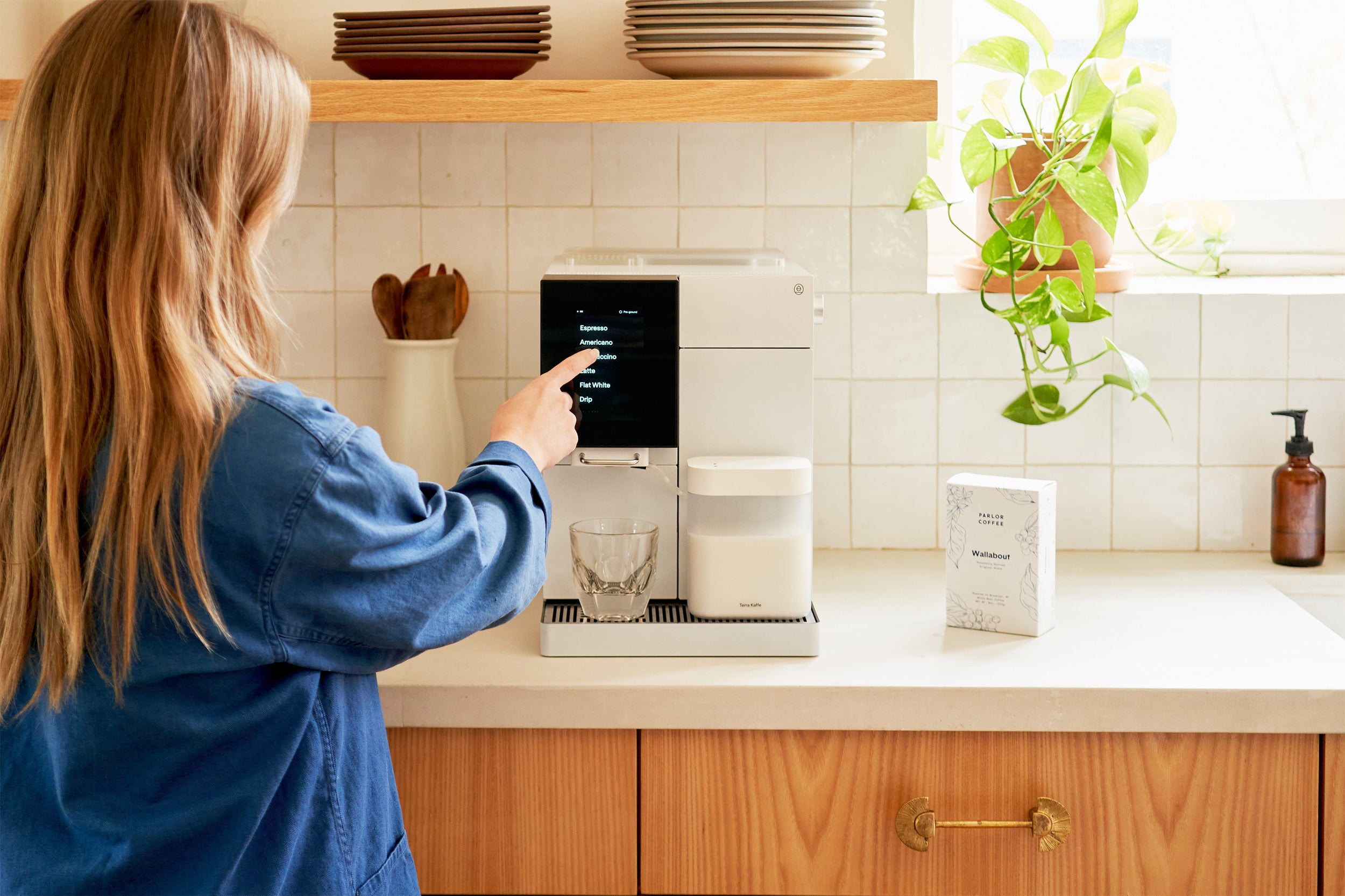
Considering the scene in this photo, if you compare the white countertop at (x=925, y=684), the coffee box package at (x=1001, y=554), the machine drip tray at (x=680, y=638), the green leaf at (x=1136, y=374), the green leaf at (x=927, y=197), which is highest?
the green leaf at (x=927, y=197)

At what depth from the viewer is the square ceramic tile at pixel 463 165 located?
67.3 inches

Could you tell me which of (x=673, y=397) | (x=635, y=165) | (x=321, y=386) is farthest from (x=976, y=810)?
(x=321, y=386)

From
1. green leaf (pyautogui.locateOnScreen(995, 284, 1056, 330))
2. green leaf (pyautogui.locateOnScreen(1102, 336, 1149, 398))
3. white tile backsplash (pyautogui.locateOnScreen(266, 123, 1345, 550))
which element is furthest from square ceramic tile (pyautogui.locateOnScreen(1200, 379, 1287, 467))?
green leaf (pyautogui.locateOnScreen(995, 284, 1056, 330))

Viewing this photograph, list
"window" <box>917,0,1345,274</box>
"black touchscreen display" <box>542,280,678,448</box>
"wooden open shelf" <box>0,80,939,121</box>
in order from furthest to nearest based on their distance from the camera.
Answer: "window" <box>917,0,1345,274</box> < "wooden open shelf" <box>0,80,939,121</box> < "black touchscreen display" <box>542,280,678,448</box>

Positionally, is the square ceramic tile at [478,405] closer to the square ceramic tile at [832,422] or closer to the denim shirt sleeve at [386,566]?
the square ceramic tile at [832,422]

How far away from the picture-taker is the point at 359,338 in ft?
5.75

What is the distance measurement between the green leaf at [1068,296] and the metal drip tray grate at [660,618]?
1.84 feet

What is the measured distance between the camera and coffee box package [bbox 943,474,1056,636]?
4.45ft

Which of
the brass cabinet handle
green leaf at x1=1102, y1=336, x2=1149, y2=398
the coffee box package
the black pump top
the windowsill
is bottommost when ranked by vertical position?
the brass cabinet handle

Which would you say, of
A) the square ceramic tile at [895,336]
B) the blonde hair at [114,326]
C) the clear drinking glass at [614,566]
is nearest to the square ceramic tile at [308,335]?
the clear drinking glass at [614,566]

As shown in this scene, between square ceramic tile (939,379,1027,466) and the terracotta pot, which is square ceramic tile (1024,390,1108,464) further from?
the terracotta pot

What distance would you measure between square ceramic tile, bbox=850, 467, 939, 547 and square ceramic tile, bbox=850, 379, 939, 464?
0.06 ft

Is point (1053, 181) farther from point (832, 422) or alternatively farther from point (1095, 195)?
point (832, 422)

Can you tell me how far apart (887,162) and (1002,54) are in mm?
219
